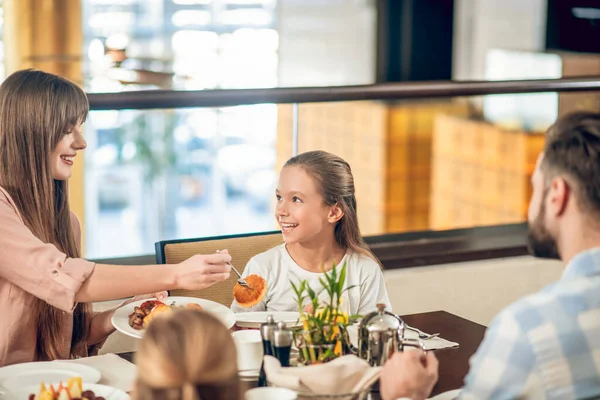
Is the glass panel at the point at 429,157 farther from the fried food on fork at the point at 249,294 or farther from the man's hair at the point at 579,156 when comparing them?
the man's hair at the point at 579,156

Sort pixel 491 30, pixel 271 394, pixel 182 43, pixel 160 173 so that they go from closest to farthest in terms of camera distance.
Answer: pixel 271 394 < pixel 160 173 < pixel 491 30 < pixel 182 43

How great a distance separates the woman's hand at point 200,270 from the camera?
1.92 m

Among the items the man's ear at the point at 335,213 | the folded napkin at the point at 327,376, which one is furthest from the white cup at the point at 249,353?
the man's ear at the point at 335,213

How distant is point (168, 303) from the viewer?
81.7 inches

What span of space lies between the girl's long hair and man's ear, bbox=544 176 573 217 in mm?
1047

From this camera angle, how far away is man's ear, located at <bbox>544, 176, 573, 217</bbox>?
147 cm

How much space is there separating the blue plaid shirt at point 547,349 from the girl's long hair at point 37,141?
1024 millimetres

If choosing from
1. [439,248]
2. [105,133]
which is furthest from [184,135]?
[439,248]

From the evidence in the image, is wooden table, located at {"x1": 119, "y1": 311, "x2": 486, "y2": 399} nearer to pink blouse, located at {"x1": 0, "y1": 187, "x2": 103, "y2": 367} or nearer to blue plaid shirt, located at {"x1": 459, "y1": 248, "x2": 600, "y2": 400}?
pink blouse, located at {"x1": 0, "y1": 187, "x2": 103, "y2": 367}

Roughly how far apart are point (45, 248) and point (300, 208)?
2.30 ft

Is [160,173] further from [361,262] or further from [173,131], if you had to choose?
[361,262]

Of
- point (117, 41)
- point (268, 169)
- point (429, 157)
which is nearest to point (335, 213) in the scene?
point (429, 157)

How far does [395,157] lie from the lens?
7098mm

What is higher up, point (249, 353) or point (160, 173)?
point (249, 353)
